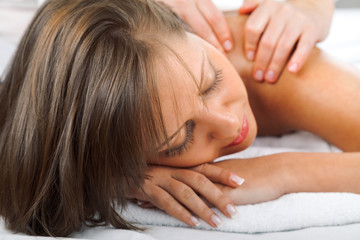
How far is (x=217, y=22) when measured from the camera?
1116mm

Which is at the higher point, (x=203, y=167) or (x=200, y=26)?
(x=200, y=26)

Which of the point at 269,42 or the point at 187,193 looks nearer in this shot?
the point at 187,193

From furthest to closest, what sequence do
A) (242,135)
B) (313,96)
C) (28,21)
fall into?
(28,21) < (313,96) < (242,135)

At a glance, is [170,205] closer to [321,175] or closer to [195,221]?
[195,221]

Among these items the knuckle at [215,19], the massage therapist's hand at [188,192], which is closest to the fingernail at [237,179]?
the massage therapist's hand at [188,192]

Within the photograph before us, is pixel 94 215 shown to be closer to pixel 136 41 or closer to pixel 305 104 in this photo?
pixel 136 41

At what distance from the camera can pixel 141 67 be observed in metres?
0.73

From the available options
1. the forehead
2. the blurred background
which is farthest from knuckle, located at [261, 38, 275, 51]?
the blurred background

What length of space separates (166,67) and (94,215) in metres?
0.32

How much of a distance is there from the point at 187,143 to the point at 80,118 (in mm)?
213

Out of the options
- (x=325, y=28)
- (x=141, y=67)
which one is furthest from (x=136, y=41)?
(x=325, y=28)

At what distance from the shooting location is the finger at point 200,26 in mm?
1098

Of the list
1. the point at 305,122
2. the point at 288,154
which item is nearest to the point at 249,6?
the point at 305,122

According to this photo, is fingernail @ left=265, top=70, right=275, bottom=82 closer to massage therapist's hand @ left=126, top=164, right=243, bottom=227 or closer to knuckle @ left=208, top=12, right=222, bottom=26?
knuckle @ left=208, top=12, right=222, bottom=26
